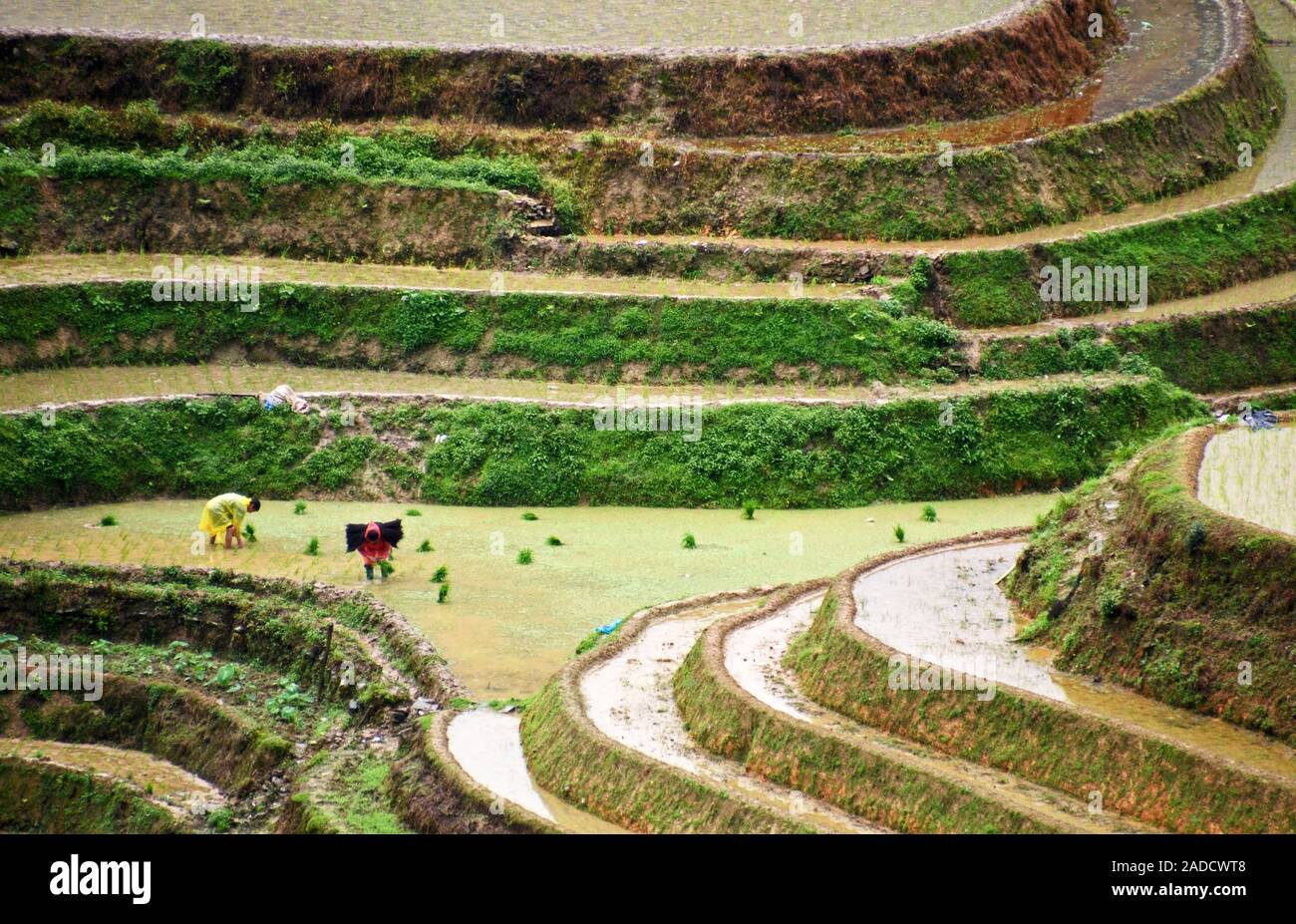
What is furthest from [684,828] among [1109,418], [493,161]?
[493,161]

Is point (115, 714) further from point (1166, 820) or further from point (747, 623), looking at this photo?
point (1166, 820)

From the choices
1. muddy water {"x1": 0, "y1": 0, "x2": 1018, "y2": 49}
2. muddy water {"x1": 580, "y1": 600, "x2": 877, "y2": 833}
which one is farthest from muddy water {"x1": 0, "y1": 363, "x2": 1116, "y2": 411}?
muddy water {"x1": 0, "y1": 0, "x2": 1018, "y2": 49}

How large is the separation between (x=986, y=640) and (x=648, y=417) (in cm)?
1024

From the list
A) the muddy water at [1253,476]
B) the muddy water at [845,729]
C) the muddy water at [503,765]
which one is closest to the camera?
the muddy water at [845,729]

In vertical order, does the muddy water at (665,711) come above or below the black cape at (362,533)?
below

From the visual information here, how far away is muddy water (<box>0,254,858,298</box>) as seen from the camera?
33.3m

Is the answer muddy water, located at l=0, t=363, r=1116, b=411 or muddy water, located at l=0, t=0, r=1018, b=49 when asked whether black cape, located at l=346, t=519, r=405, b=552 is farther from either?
muddy water, located at l=0, t=0, r=1018, b=49

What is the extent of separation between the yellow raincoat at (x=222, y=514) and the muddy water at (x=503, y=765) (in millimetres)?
6800

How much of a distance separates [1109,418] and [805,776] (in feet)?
46.2

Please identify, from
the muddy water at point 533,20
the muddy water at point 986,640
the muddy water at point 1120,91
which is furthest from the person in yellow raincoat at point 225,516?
the muddy water at point 533,20

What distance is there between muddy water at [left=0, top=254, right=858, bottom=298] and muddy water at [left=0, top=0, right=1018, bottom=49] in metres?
6.66

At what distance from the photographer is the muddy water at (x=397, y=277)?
3331 centimetres

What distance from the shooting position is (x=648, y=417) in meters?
30.3

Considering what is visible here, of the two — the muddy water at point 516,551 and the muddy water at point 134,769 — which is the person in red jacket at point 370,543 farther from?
the muddy water at point 134,769
